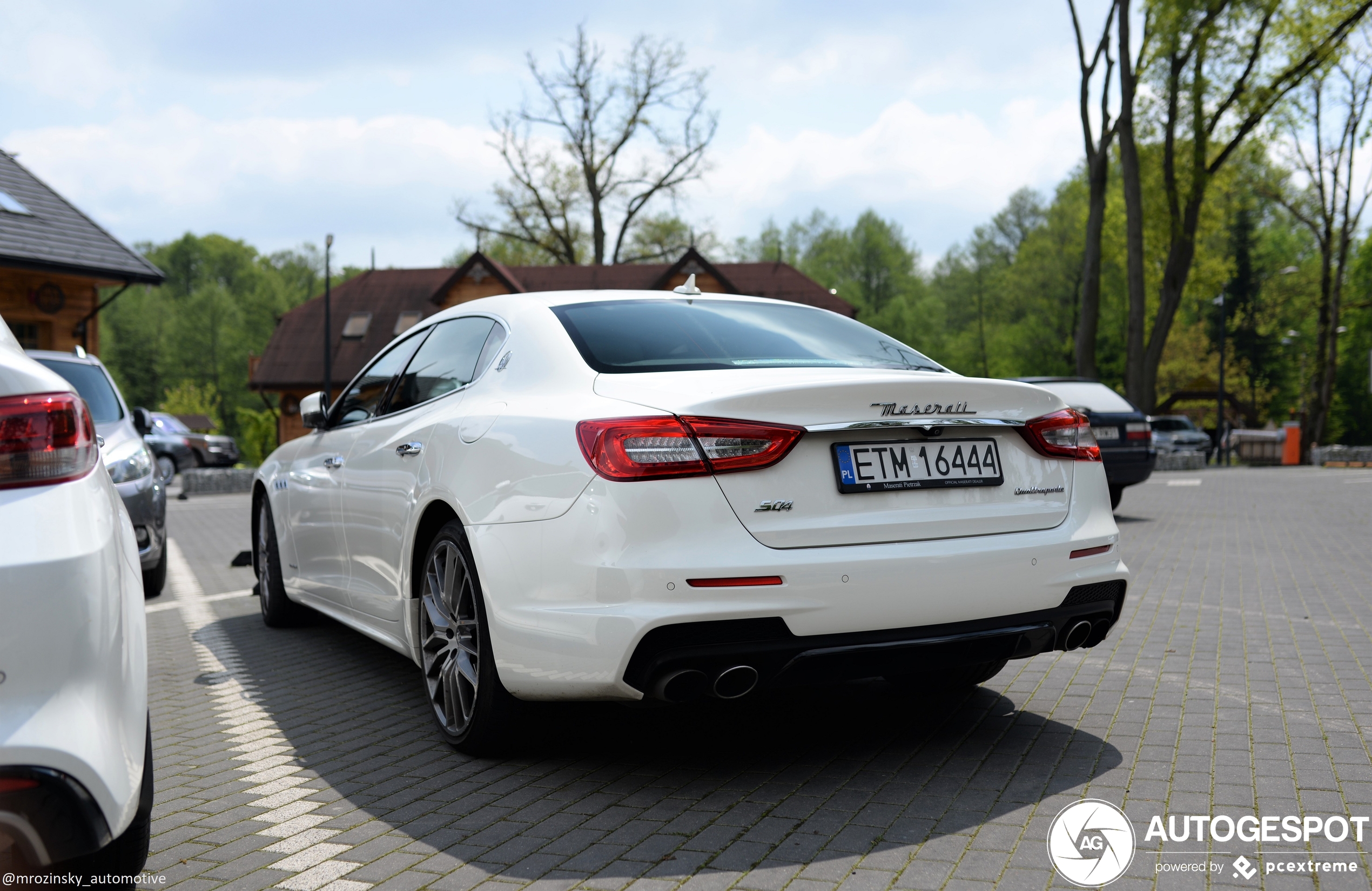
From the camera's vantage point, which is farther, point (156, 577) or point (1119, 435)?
point (1119, 435)

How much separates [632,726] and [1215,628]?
3.58 metres

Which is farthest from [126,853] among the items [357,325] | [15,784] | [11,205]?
[357,325]

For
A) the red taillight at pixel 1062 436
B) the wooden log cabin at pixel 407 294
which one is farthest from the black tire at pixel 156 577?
the wooden log cabin at pixel 407 294

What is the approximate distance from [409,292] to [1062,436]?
2005 inches

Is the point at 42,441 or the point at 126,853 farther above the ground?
→ the point at 42,441

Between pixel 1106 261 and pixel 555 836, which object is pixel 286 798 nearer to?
pixel 555 836

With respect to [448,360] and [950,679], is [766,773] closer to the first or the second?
[950,679]

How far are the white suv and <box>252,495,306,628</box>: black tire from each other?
434cm

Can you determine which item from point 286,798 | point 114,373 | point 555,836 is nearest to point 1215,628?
point 555,836

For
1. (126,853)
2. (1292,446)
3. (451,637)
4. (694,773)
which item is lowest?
(1292,446)

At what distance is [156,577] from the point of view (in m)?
8.77

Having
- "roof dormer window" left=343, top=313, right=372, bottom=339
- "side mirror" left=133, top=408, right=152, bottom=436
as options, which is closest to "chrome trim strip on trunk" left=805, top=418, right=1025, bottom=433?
"side mirror" left=133, top=408, right=152, bottom=436

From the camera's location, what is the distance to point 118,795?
90.8 inches

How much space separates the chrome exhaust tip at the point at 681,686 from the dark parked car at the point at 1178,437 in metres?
48.1
